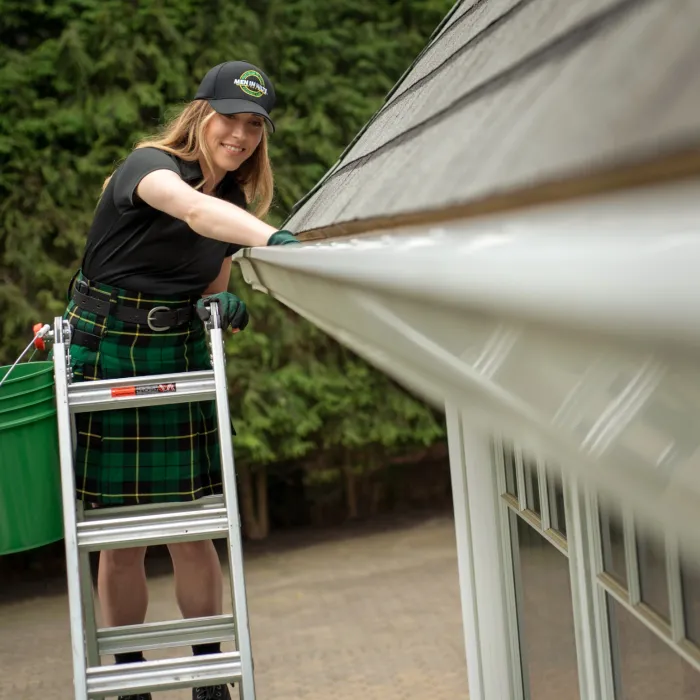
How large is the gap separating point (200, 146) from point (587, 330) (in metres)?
2.08

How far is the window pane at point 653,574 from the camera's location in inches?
47.8

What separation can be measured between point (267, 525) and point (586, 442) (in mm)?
5164

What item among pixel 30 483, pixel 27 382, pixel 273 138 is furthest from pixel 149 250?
pixel 273 138

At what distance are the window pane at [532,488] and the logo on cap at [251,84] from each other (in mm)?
1011

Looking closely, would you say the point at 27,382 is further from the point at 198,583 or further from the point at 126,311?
the point at 198,583

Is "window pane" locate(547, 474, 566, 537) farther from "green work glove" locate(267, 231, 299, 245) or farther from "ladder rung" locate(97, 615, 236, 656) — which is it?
"ladder rung" locate(97, 615, 236, 656)

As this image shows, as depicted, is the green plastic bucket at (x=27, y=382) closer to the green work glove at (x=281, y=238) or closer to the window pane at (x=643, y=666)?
the green work glove at (x=281, y=238)

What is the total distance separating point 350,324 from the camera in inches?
28.7

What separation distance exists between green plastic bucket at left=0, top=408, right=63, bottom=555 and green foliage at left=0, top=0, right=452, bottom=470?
2.37 m

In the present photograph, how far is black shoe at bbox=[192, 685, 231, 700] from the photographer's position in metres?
2.50

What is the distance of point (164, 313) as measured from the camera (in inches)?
95.6

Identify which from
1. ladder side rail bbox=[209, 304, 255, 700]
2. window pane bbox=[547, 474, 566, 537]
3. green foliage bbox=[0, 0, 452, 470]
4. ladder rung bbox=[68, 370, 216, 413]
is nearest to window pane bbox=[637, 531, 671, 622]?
window pane bbox=[547, 474, 566, 537]

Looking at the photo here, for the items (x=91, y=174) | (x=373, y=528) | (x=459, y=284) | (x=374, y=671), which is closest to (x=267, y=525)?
(x=373, y=528)

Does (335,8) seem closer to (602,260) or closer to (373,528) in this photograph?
(373,528)
